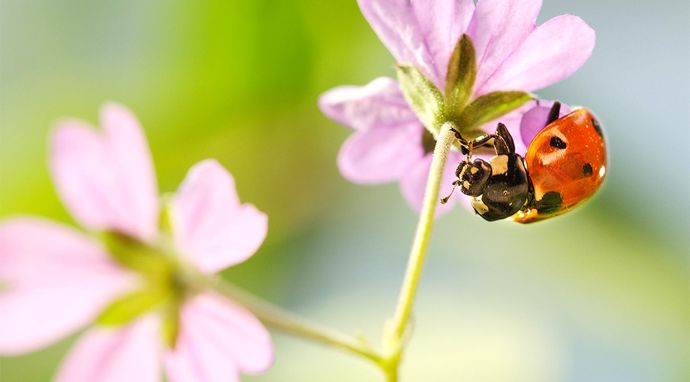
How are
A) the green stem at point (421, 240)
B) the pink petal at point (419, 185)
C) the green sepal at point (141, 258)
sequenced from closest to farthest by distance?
the green stem at point (421, 240)
the green sepal at point (141, 258)
the pink petal at point (419, 185)

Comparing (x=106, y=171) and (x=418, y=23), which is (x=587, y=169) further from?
(x=106, y=171)

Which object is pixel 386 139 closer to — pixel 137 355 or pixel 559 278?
pixel 137 355

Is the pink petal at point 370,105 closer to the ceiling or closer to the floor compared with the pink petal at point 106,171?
closer to the ceiling

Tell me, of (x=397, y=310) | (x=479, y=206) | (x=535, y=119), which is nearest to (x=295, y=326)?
(x=397, y=310)

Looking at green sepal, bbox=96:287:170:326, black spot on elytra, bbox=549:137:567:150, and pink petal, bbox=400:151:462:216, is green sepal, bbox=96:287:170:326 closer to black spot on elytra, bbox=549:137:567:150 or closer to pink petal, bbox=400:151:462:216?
pink petal, bbox=400:151:462:216

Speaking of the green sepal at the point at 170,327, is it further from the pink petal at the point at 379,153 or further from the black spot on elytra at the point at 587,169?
the black spot on elytra at the point at 587,169

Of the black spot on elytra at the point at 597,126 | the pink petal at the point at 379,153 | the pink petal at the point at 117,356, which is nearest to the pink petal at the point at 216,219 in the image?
the pink petal at the point at 117,356

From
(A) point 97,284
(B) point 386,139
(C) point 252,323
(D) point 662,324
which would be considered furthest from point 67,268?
(D) point 662,324
